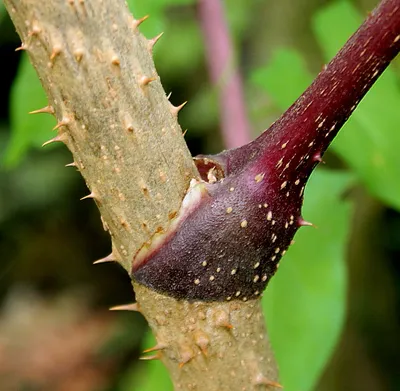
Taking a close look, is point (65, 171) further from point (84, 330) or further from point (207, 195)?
point (207, 195)

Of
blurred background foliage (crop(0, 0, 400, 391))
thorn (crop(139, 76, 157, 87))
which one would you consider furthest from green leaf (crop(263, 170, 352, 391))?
thorn (crop(139, 76, 157, 87))

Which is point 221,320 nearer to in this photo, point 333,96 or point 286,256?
point 333,96

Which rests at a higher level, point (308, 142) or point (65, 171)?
point (308, 142)

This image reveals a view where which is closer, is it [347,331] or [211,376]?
[211,376]

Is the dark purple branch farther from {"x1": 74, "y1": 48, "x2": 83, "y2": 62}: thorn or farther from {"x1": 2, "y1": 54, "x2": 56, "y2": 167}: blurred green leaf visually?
{"x1": 2, "y1": 54, "x2": 56, "y2": 167}: blurred green leaf


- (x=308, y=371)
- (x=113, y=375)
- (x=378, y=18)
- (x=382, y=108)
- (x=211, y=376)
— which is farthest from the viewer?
(x=113, y=375)

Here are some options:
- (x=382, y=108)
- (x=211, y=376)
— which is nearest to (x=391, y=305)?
(x=382, y=108)

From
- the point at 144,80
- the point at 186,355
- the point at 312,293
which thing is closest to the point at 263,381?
the point at 186,355

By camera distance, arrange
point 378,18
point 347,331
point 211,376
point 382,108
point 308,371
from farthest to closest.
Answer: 1. point 347,331
2. point 382,108
3. point 308,371
4. point 211,376
5. point 378,18
